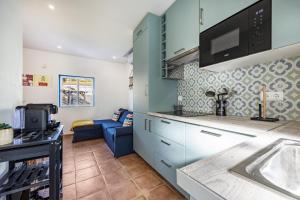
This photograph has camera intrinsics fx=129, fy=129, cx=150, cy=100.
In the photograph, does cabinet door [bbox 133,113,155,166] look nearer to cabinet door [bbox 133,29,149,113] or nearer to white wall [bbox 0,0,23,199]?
cabinet door [bbox 133,29,149,113]

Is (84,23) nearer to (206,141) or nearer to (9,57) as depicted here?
(9,57)

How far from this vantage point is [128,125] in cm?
280

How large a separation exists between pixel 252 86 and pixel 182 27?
44.3 inches

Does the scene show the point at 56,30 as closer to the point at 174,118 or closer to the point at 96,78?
the point at 96,78

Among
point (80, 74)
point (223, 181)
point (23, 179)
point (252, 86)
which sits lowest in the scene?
point (23, 179)

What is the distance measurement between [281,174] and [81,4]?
2775 millimetres

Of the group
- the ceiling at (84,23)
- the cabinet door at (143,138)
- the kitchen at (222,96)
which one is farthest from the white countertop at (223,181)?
the ceiling at (84,23)

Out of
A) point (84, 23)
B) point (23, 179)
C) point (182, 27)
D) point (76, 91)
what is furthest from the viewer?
point (76, 91)

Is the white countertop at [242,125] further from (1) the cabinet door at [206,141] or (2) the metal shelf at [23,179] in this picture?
(2) the metal shelf at [23,179]

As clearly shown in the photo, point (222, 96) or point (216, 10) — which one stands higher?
point (216, 10)

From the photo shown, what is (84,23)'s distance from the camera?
8.02ft

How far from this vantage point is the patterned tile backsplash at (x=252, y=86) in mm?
1151

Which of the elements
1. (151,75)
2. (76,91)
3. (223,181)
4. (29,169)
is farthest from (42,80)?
(223,181)

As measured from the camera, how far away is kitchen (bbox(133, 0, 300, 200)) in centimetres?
42
